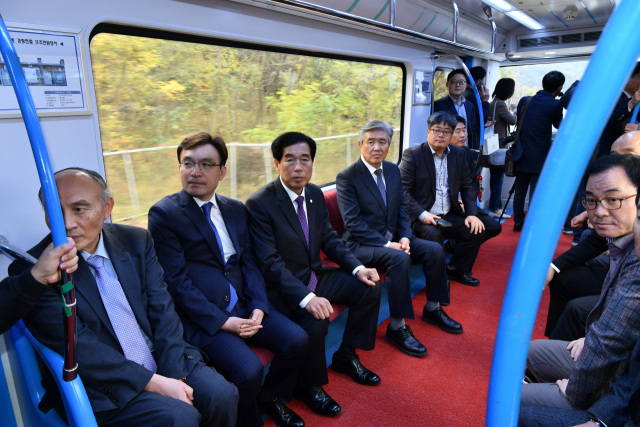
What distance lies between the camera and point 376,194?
3.44m

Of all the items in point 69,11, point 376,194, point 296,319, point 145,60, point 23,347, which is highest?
point 69,11

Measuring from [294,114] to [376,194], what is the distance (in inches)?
42.6

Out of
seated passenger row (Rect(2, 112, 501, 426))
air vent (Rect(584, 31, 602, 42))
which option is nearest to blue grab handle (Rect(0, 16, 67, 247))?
seated passenger row (Rect(2, 112, 501, 426))

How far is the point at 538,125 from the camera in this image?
17.6ft

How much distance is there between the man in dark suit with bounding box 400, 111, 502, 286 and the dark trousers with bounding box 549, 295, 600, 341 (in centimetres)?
164

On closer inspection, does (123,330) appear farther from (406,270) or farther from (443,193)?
(443,193)

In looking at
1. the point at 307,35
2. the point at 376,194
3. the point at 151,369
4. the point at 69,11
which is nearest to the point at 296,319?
the point at 151,369

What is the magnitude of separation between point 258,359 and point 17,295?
1.10m

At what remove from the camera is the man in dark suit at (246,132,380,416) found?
2479 millimetres

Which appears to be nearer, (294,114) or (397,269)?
(397,269)

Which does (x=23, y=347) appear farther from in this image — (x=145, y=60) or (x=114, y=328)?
(x=145, y=60)

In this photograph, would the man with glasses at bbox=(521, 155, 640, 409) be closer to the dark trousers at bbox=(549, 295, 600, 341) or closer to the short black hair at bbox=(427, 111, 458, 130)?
the dark trousers at bbox=(549, 295, 600, 341)

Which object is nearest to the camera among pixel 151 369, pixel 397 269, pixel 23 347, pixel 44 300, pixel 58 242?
pixel 58 242

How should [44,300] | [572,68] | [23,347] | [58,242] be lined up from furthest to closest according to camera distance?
1. [572,68]
2. [23,347]
3. [44,300]
4. [58,242]
